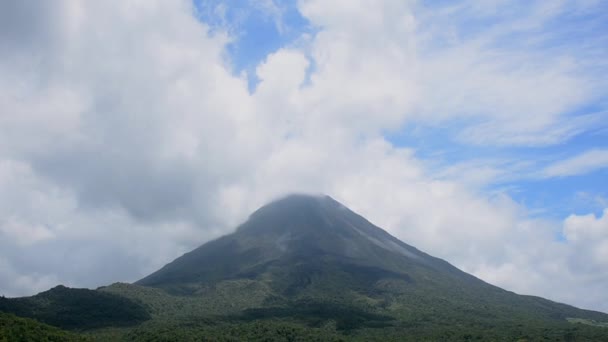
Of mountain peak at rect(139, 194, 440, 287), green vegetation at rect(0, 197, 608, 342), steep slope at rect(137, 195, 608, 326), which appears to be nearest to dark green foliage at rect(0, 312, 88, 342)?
green vegetation at rect(0, 197, 608, 342)

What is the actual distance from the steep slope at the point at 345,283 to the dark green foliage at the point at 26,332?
52297 mm

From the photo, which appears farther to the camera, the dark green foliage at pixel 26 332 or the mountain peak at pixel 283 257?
the mountain peak at pixel 283 257

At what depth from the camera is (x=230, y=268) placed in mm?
178250

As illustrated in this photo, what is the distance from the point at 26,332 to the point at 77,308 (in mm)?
56772

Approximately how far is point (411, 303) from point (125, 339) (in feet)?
239

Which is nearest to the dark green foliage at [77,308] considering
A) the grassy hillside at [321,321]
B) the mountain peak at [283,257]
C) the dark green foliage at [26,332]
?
A: the grassy hillside at [321,321]

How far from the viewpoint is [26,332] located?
61.8 meters

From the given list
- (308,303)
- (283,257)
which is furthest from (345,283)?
(283,257)

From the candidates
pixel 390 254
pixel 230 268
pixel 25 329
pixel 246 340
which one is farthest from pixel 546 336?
pixel 230 268

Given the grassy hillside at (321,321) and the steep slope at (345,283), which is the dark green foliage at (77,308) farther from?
the steep slope at (345,283)

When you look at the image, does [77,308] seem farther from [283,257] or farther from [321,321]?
[283,257]

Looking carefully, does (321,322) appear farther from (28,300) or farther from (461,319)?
(28,300)

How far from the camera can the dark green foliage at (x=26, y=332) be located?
59516 millimetres

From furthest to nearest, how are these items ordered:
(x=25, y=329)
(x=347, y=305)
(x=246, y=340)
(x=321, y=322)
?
(x=347, y=305)
(x=321, y=322)
(x=246, y=340)
(x=25, y=329)
